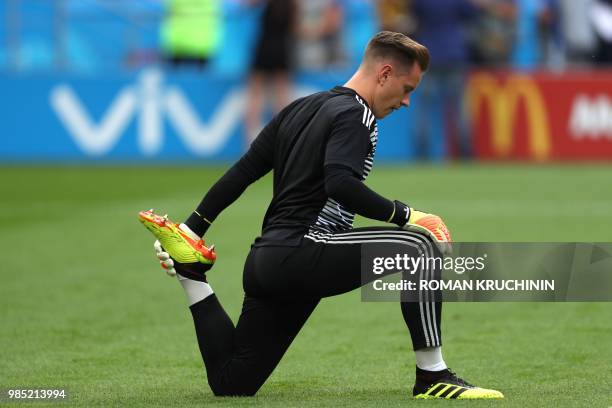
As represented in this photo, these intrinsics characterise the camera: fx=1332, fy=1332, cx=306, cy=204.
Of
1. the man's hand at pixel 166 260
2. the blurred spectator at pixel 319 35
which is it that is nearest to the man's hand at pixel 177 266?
the man's hand at pixel 166 260

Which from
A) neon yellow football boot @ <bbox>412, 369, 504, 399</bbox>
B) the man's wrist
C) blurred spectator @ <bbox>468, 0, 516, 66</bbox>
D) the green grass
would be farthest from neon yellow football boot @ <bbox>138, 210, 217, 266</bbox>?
blurred spectator @ <bbox>468, 0, 516, 66</bbox>

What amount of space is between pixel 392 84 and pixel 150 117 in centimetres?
1544

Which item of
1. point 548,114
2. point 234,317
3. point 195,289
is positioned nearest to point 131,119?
point 548,114

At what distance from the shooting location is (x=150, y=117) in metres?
21.3

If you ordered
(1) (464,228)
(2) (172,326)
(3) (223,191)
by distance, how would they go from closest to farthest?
(3) (223,191) < (2) (172,326) < (1) (464,228)

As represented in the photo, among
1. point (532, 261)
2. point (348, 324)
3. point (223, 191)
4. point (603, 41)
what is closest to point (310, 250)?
point (223, 191)

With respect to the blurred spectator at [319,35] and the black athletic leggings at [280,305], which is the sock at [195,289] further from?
the blurred spectator at [319,35]

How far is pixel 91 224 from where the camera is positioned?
1402 centimetres

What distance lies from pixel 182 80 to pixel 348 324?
43.2 ft

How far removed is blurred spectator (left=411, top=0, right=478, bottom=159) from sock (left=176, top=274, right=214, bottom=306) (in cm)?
1427

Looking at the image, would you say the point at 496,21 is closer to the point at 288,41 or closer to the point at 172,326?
the point at 288,41

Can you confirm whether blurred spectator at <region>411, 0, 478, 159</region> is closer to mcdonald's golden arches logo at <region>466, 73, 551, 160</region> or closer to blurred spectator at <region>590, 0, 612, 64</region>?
mcdonald's golden arches logo at <region>466, 73, 551, 160</region>

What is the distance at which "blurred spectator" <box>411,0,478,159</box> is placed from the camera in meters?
20.4

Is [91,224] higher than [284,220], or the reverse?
[284,220]
